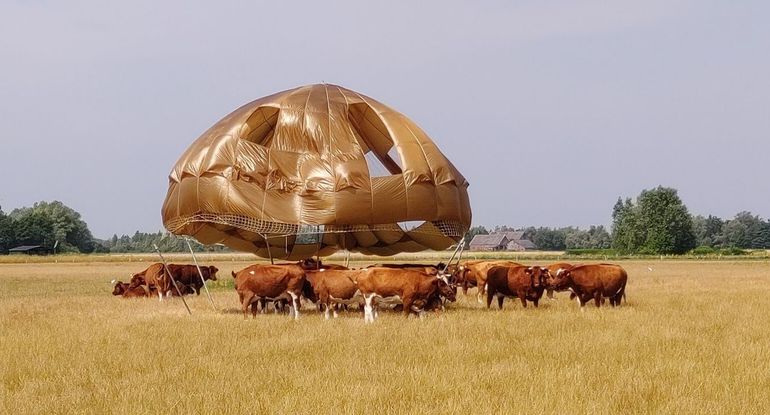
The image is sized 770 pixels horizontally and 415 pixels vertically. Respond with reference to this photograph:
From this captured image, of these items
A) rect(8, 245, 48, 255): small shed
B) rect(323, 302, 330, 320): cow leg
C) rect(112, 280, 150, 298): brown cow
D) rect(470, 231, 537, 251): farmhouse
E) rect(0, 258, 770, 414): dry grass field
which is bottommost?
rect(0, 258, 770, 414): dry grass field

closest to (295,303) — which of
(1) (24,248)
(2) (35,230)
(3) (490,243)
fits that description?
(1) (24,248)

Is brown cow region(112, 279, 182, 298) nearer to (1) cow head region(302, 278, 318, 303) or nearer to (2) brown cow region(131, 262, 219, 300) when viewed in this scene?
(2) brown cow region(131, 262, 219, 300)

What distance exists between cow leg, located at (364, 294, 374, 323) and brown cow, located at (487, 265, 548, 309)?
16.3 feet

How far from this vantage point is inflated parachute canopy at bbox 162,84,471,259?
70.7 feet

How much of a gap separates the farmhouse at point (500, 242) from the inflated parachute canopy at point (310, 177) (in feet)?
522

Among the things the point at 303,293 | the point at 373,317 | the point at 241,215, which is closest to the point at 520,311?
the point at 373,317

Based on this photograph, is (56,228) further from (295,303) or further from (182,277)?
(295,303)

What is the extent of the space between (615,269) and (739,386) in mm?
12538

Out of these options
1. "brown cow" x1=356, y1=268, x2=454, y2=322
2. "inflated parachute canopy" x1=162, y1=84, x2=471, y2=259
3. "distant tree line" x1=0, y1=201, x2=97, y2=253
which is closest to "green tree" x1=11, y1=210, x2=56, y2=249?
"distant tree line" x1=0, y1=201, x2=97, y2=253

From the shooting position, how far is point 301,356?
1416 cm

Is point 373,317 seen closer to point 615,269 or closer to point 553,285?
point 553,285

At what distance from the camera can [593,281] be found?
76.8 feet

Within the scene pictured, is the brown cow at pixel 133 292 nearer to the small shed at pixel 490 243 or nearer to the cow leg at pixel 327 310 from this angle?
the cow leg at pixel 327 310

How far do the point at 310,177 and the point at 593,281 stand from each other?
8391 mm
